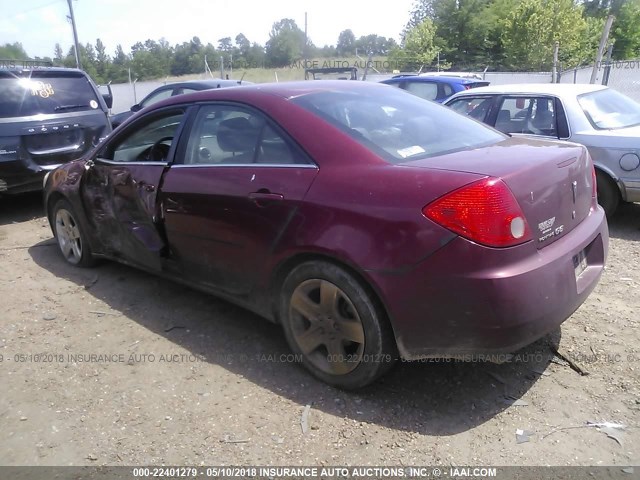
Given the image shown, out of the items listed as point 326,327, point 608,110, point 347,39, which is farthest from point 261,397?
point 347,39

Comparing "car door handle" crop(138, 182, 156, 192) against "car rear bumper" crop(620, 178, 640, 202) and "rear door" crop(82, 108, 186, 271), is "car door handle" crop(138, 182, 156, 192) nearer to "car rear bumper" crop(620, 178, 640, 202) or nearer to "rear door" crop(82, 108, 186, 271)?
"rear door" crop(82, 108, 186, 271)

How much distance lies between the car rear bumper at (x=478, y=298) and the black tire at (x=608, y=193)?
3.31 m

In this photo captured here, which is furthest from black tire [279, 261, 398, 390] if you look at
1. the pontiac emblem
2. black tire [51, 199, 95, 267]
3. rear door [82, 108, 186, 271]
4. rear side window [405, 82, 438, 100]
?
rear side window [405, 82, 438, 100]

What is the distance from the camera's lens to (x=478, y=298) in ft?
7.53

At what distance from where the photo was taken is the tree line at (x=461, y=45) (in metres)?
34.0

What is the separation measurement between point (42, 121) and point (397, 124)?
5276 mm

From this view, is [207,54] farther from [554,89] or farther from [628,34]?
[554,89]

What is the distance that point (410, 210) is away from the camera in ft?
7.88

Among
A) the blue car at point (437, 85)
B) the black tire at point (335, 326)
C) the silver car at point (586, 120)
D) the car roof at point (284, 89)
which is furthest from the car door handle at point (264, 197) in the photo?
the blue car at point (437, 85)

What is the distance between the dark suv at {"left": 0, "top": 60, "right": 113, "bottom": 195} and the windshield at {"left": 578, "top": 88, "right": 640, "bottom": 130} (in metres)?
6.04

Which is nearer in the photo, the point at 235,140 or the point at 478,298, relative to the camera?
the point at 478,298

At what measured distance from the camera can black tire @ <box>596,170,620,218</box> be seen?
17.8 ft

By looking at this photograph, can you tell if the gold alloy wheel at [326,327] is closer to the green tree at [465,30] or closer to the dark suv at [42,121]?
the dark suv at [42,121]

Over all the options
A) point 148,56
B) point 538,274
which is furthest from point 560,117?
point 148,56
